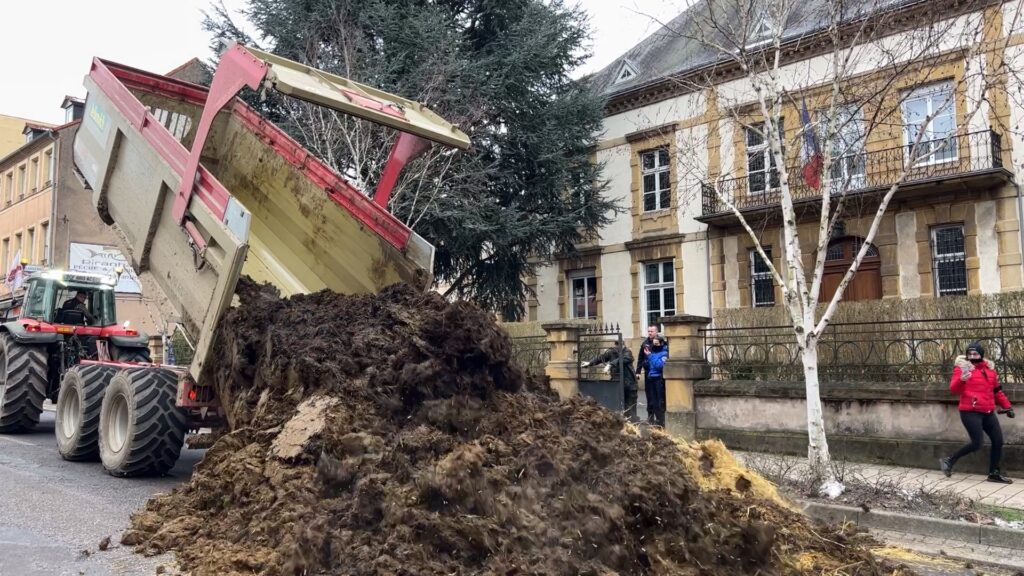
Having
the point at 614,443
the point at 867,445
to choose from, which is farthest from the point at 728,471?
the point at 867,445

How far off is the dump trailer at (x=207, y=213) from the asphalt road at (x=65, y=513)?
0.27 m

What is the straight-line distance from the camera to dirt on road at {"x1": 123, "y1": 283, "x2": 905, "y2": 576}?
3.38 meters

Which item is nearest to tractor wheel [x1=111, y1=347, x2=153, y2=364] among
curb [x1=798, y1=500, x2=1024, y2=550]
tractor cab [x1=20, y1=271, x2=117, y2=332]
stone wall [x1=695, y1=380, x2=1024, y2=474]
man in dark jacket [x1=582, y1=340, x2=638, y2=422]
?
tractor cab [x1=20, y1=271, x2=117, y2=332]

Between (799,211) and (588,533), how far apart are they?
50.6 ft

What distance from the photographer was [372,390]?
4539 millimetres

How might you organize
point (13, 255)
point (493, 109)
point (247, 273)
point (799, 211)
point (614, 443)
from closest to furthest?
point (614, 443) < point (247, 273) < point (493, 109) < point (799, 211) < point (13, 255)

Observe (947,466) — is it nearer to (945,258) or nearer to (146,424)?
(146,424)

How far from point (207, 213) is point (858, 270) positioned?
1583cm

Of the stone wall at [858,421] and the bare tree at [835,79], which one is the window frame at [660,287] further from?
the bare tree at [835,79]

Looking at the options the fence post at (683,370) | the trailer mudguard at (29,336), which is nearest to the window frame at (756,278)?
the fence post at (683,370)

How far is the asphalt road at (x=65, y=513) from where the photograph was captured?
13.6 ft

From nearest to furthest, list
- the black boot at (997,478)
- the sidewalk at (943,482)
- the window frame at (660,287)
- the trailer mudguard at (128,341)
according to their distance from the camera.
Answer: the sidewalk at (943,482) → the black boot at (997,478) → the trailer mudguard at (128,341) → the window frame at (660,287)

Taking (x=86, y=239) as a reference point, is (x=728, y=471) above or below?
below

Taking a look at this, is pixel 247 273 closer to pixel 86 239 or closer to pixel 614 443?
pixel 614 443
